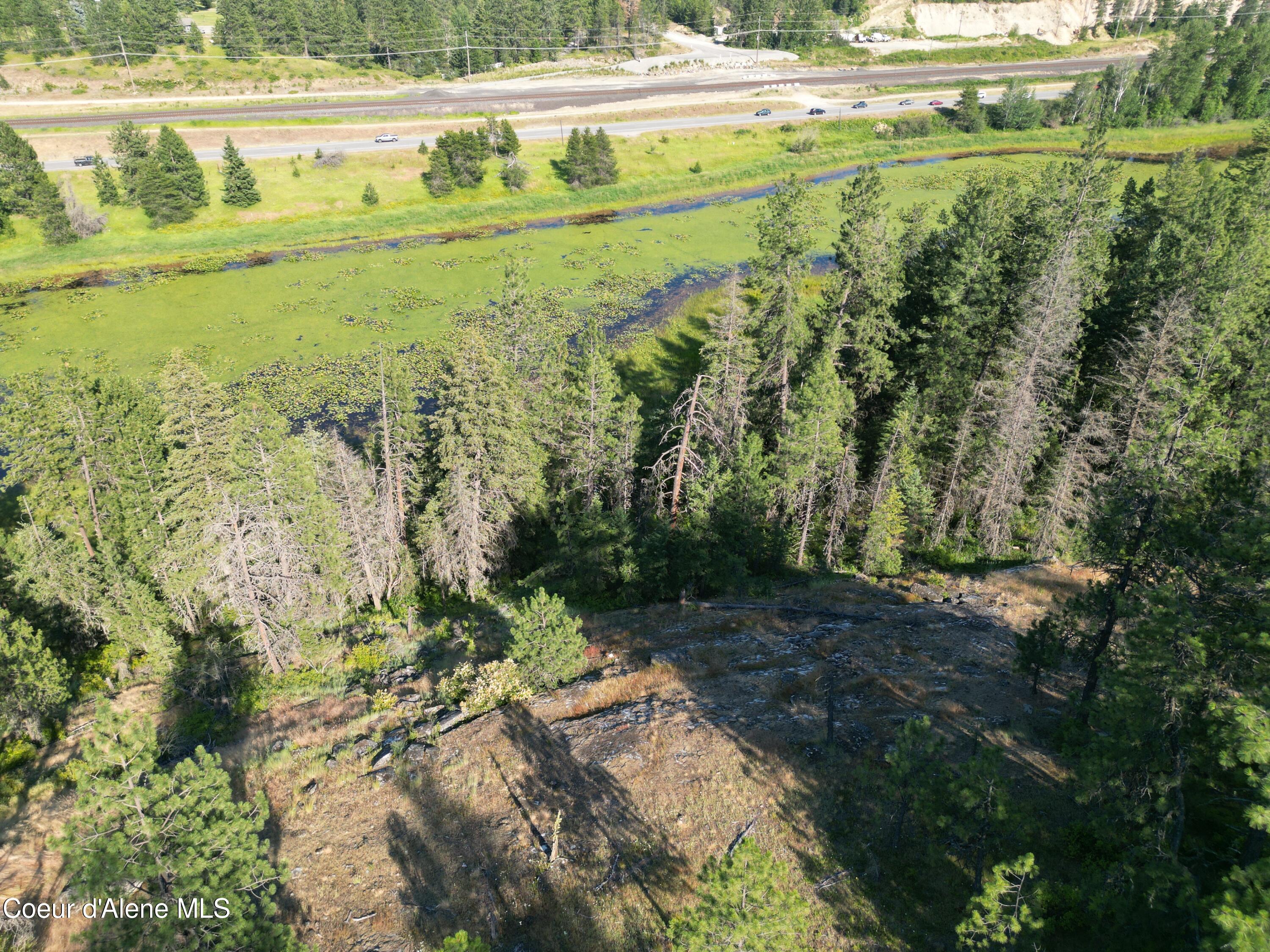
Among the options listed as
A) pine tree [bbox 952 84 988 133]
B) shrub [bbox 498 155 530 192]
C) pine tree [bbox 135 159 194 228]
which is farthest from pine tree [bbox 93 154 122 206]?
pine tree [bbox 952 84 988 133]

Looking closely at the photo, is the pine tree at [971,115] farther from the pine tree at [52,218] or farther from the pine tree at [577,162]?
the pine tree at [52,218]

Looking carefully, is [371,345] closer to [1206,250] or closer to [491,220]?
[491,220]

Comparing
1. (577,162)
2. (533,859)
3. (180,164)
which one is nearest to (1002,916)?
(533,859)

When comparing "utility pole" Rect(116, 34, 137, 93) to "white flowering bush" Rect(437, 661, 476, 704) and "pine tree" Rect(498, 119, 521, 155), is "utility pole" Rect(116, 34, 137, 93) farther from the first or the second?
"white flowering bush" Rect(437, 661, 476, 704)

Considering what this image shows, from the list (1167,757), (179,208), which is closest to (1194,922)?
(1167,757)

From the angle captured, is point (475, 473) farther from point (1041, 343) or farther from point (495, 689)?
point (1041, 343)

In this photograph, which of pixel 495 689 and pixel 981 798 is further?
pixel 495 689
